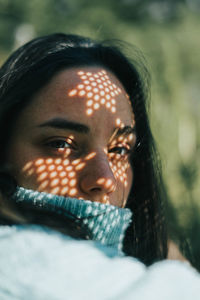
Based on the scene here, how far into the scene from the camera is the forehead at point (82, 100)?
1138 mm

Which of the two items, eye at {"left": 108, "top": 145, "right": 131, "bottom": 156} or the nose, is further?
eye at {"left": 108, "top": 145, "right": 131, "bottom": 156}

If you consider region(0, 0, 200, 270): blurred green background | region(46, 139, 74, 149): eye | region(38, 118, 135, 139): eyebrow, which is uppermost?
region(38, 118, 135, 139): eyebrow

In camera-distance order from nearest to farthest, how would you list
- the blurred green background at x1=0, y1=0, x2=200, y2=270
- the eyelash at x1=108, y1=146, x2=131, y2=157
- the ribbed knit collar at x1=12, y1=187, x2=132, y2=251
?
the ribbed knit collar at x1=12, y1=187, x2=132, y2=251
the eyelash at x1=108, y1=146, x2=131, y2=157
the blurred green background at x1=0, y1=0, x2=200, y2=270

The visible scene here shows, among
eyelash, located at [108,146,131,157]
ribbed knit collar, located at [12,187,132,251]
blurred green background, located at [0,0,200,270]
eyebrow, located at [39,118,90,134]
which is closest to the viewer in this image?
ribbed knit collar, located at [12,187,132,251]

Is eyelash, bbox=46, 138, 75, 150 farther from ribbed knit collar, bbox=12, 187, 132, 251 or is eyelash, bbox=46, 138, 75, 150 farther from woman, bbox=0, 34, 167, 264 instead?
ribbed knit collar, bbox=12, 187, 132, 251

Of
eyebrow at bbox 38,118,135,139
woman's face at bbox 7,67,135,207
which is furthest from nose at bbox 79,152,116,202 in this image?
eyebrow at bbox 38,118,135,139

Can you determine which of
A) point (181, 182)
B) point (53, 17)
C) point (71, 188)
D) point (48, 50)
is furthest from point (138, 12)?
point (71, 188)

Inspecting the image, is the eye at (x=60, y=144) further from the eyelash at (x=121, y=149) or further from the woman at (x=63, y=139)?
the eyelash at (x=121, y=149)

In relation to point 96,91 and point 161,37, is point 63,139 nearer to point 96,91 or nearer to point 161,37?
Result: point 96,91

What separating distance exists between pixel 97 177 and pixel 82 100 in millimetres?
285

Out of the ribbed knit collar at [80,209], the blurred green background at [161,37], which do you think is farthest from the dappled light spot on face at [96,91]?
the blurred green background at [161,37]

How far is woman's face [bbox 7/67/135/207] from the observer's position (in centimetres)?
110

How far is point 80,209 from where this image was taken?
3.37 ft

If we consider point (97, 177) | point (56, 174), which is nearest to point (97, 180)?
point (97, 177)
